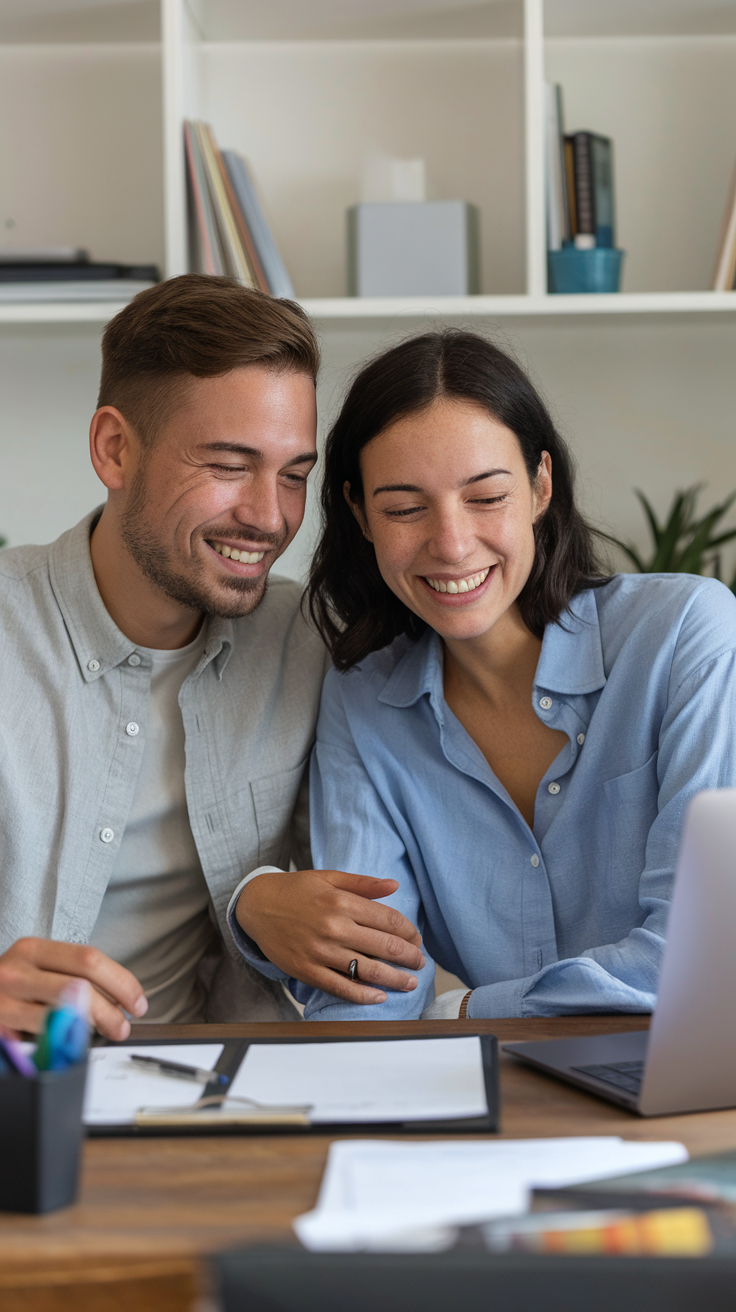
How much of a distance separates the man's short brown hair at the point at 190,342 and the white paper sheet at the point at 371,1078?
0.82 meters

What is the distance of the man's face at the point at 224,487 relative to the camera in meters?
1.33

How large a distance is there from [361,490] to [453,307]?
78 centimetres

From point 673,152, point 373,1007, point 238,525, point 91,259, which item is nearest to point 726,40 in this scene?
point 673,152

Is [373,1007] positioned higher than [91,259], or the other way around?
[91,259]

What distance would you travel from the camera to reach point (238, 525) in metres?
1.37

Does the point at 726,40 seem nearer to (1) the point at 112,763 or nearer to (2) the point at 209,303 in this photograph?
(2) the point at 209,303

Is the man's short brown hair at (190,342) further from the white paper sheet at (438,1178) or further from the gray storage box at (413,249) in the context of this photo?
the white paper sheet at (438,1178)

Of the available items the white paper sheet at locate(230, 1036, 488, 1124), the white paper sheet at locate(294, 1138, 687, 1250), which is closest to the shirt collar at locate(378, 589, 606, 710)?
the white paper sheet at locate(230, 1036, 488, 1124)

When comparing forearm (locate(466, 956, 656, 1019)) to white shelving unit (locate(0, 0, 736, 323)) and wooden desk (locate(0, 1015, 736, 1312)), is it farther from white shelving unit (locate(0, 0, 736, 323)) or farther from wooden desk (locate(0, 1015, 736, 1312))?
white shelving unit (locate(0, 0, 736, 323))

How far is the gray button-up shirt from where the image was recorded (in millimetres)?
1322

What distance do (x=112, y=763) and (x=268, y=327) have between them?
0.56 meters

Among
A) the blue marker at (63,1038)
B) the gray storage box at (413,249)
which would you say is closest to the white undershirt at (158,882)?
the blue marker at (63,1038)

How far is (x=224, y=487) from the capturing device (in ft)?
4.44

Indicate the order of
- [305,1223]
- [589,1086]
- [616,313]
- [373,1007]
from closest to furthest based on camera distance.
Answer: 1. [305,1223]
2. [589,1086]
3. [373,1007]
4. [616,313]
